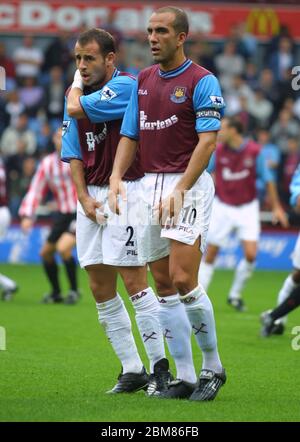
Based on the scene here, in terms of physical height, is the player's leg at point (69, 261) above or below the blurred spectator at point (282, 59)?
below

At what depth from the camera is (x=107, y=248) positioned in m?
7.00

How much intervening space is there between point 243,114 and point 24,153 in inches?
182

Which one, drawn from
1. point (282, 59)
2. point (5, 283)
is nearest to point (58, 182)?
point (5, 283)

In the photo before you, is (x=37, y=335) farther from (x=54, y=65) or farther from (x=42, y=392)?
(x=54, y=65)

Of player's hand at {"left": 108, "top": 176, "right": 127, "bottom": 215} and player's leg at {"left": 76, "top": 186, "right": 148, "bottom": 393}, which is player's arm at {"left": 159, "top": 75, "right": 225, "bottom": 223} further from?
player's leg at {"left": 76, "top": 186, "right": 148, "bottom": 393}

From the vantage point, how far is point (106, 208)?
22.9 feet

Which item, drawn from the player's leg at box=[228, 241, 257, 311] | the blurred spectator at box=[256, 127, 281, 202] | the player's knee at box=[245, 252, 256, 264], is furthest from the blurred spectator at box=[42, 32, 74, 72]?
the player's knee at box=[245, 252, 256, 264]

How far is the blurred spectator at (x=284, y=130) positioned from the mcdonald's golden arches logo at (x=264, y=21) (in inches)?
101

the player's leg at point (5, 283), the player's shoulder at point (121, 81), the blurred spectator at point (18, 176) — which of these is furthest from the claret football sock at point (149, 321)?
the blurred spectator at point (18, 176)

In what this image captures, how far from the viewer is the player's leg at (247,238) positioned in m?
13.6

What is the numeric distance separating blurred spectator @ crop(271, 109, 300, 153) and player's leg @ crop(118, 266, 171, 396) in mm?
14631

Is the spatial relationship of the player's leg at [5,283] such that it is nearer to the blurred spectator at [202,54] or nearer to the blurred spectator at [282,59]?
the blurred spectator at [202,54]

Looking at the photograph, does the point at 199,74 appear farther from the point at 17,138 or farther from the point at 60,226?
the point at 17,138

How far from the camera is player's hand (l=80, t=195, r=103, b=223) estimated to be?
6.96 metres
